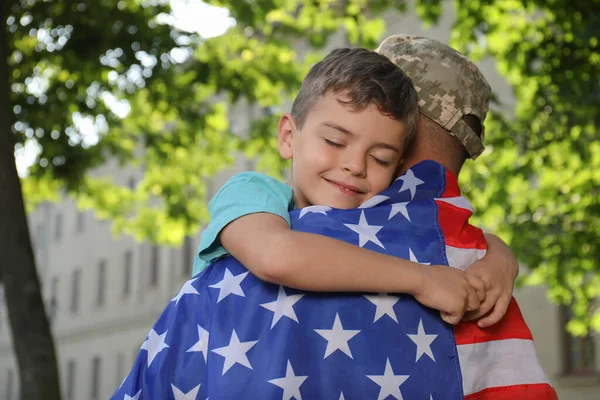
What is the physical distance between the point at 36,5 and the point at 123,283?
27961mm

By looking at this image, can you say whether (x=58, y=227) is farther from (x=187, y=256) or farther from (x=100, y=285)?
(x=187, y=256)

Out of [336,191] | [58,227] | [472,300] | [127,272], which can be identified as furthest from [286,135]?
[58,227]

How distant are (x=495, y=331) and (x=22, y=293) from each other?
5.99 meters

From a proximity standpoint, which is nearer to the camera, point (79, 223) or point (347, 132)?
point (347, 132)

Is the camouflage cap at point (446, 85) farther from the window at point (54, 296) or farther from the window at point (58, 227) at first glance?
the window at point (58, 227)

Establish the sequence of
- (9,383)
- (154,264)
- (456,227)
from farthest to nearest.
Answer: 1. (9,383)
2. (154,264)
3. (456,227)

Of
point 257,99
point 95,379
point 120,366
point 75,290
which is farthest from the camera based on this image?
point 75,290

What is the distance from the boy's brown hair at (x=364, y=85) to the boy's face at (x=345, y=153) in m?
0.01

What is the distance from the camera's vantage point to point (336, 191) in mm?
1964

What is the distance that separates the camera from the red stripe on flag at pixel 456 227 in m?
1.77

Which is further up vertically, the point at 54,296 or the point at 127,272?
the point at 127,272

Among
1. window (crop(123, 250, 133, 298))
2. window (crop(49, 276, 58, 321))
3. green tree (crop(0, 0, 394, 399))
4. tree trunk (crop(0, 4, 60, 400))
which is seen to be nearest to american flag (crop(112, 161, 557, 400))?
tree trunk (crop(0, 4, 60, 400))

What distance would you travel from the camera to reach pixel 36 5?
9.60m

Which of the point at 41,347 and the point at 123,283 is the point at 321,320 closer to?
the point at 41,347
